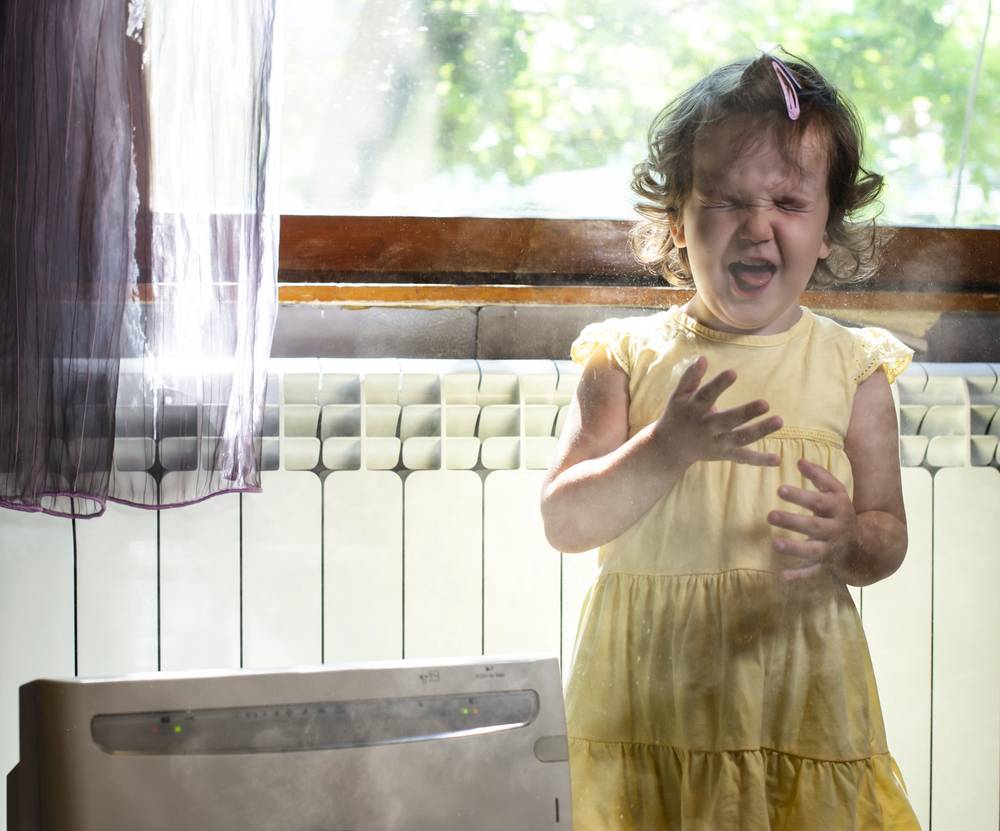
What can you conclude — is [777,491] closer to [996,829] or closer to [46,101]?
[996,829]

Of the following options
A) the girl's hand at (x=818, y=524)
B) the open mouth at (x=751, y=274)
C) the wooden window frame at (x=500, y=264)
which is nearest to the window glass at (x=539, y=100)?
the wooden window frame at (x=500, y=264)

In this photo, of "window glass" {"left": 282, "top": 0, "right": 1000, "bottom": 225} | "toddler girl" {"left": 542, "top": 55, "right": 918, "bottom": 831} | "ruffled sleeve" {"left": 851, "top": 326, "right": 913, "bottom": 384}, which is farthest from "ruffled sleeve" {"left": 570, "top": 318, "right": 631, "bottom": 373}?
"ruffled sleeve" {"left": 851, "top": 326, "right": 913, "bottom": 384}

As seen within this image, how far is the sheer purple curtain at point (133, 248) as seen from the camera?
0.90 meters

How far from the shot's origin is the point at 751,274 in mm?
870

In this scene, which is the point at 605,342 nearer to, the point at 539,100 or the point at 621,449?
the point at 621,449

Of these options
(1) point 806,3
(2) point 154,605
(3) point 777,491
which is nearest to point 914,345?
(3) point 777,491

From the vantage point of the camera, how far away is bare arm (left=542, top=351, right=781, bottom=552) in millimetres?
842

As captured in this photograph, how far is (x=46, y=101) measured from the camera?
895 mm

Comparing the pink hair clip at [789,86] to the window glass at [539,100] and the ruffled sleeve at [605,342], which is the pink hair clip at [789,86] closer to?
the window glass at [539,100]

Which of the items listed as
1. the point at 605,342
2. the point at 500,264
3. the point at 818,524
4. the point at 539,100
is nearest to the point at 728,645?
the point at 818,524

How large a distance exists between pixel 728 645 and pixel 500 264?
16.7 inches

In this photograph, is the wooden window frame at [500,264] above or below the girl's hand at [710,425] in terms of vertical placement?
above

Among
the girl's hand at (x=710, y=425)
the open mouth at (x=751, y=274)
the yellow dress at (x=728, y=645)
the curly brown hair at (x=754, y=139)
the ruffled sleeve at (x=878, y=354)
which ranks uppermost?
the curly brown hair at (x=754, y=139)

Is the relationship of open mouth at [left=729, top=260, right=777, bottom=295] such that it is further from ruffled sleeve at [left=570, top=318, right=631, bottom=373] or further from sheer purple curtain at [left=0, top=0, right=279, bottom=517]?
sheer purple curtain at [left=0, top=0, right=279, bottom=517]
